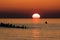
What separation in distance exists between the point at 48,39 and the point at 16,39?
595 cm

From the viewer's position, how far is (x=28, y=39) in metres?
51.6

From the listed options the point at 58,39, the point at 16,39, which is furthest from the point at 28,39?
the point at 58,39

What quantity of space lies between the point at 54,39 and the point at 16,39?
703cm

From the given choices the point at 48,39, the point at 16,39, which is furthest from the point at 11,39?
the point at 48,39

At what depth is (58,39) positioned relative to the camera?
50.5 metres

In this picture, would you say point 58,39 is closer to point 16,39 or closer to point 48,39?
point 48,39

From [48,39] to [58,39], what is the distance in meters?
1.92

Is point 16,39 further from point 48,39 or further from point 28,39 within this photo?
point 48,39

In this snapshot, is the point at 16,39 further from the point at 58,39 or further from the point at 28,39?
the point at 58,39

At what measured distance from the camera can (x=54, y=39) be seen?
167ft

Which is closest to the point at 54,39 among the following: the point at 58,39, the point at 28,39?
the point at 58,39

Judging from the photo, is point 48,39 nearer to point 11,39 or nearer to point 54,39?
point 54,39

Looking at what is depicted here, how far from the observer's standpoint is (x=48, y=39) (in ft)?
168

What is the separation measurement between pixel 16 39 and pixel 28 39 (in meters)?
2.39
